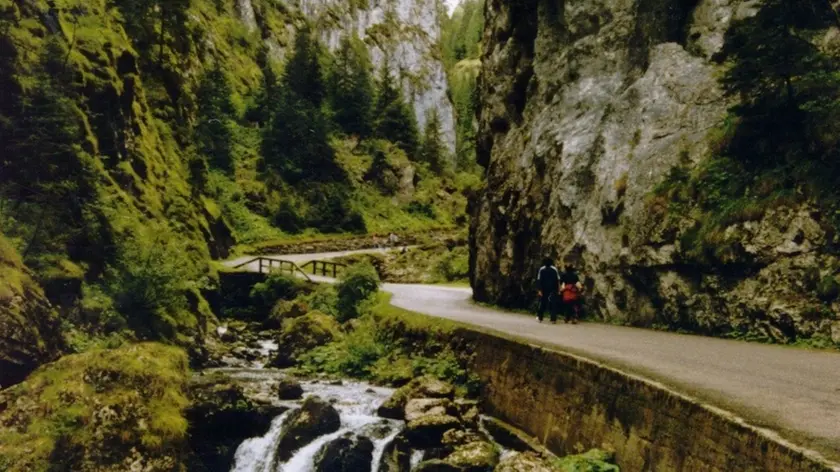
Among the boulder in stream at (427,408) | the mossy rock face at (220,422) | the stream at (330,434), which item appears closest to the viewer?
the stream at (330,434)

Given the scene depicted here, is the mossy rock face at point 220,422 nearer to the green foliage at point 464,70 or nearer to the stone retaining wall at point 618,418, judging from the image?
the stone retaining wall at point 618,418

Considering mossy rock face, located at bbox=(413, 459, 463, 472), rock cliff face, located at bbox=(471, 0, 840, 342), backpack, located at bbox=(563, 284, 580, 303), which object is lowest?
mossy rock face, located at bbox=(413, 459, 463, 472)

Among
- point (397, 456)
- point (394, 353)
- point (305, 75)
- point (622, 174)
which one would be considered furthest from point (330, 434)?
point (305, 75)

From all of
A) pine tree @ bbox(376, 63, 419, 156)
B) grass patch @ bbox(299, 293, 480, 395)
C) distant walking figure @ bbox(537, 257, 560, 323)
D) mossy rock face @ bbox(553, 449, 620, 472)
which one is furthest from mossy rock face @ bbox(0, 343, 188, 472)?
pine tree @ bbox(376, 63, 419, 156)

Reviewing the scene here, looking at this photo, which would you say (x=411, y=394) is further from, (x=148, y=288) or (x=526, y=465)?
(x=148, y=288)

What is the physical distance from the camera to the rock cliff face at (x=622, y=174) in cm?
Answer: 1166

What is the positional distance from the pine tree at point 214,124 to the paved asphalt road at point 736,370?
3399 cm

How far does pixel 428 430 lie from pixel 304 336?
1012 centimetres

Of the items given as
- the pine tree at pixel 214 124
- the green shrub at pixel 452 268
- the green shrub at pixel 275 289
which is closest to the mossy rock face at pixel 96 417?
the green shrub at pixel 275 289

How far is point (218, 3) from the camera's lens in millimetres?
60875

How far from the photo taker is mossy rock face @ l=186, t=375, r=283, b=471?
437 inches

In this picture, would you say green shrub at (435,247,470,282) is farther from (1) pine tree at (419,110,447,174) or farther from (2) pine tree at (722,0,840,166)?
(1) pine tree at (419,110,447,174)

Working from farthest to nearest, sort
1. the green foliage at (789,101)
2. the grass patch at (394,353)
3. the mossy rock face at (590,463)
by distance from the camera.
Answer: the grass patch at (394,353)
the green foliage at (789,101)
the mossy rock face at (590,463)

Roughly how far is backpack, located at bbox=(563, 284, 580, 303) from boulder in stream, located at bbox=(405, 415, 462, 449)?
19.7ft
